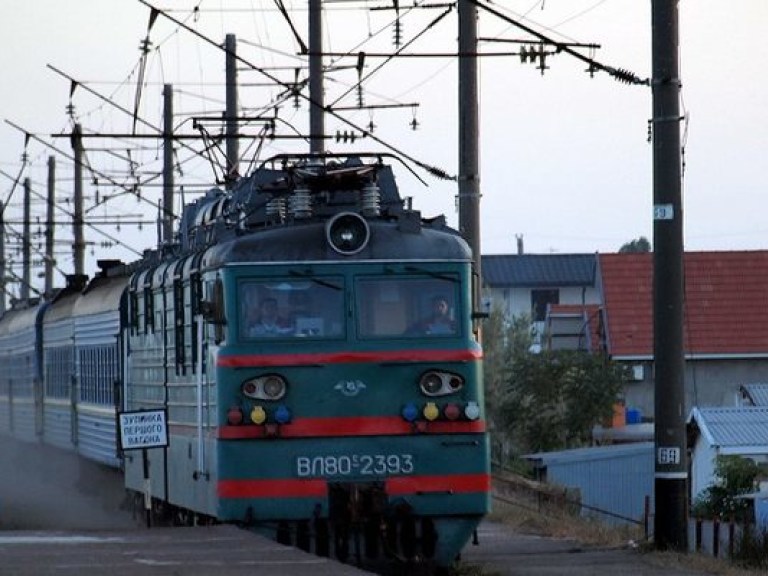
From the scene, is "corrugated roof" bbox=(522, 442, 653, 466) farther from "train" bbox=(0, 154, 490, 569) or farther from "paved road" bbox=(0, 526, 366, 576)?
"paved road" bbox=(0, 526, 366, 576)

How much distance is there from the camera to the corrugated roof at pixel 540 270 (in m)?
114

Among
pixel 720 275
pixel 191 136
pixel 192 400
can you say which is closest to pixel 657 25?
pixel 192 400

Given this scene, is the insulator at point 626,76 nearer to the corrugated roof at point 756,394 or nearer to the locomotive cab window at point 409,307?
the locomotive cab window at point 409,307

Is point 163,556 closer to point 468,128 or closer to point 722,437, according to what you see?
point 468,128

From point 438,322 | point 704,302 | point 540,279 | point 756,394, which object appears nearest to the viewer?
point 438,322

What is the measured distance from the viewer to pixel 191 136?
1115 inches

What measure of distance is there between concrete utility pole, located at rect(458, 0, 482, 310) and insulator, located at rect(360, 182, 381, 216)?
6.08 meters

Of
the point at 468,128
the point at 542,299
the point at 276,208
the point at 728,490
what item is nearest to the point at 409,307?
the point at 276,208

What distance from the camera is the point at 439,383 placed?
17.0 metres

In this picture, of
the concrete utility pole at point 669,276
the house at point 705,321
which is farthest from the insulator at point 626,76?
the house at point 705,321

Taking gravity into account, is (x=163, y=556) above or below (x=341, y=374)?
below

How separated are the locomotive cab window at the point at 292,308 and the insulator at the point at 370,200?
82 centimetres

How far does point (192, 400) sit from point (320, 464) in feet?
6.93

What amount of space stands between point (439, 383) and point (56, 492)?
60.9 feet
